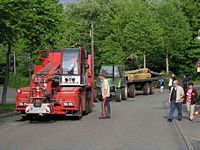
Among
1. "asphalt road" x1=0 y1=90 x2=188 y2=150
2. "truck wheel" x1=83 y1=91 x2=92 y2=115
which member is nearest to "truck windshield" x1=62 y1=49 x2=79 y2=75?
"truck wheel" x1=83 y1=91 x2=92 y2=115

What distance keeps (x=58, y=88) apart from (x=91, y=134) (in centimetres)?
541

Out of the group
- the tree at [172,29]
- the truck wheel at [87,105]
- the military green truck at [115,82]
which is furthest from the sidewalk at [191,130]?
the tree at [172,29]

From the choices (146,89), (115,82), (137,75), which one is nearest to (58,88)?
(115,82)

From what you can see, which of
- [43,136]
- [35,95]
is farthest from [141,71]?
[43,136]

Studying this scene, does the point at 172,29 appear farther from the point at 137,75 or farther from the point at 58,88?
the point at 58,88

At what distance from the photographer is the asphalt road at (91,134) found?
510 inches

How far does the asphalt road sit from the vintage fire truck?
22.0 inches

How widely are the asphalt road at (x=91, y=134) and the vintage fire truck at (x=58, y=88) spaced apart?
0.56m

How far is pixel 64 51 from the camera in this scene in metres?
22.1

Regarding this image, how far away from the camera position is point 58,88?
20641mm

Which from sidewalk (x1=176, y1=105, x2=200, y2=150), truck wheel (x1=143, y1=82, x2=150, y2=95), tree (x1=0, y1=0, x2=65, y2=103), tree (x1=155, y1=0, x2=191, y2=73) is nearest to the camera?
sidewalk (x1=176, y1=105, x2=200, y2=150)

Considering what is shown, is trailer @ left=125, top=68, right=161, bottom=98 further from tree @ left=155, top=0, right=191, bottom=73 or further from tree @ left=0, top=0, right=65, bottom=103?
tree @ left=155, top=0, right=191, bottom=73

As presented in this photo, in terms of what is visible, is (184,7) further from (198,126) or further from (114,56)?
(198,126)

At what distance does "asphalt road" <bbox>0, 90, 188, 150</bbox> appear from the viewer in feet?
42.5
